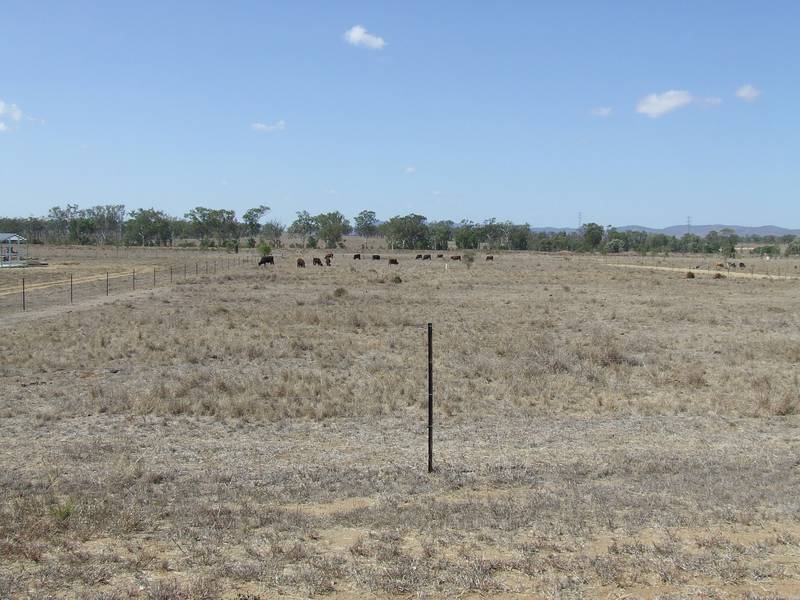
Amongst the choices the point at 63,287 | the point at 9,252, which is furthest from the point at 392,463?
the point at 9,252

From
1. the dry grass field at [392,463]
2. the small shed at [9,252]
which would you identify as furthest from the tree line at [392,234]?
the dry grass field at [392,463]

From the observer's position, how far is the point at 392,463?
10.1 metres

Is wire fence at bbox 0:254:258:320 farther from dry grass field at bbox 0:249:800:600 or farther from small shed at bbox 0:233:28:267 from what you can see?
small shed at bbox 0:233:28:267

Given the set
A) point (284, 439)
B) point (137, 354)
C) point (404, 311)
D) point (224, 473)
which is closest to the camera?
point (224, 473)

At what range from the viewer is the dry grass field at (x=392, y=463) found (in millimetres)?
5832

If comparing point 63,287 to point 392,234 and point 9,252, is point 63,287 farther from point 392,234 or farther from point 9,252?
point 392,234

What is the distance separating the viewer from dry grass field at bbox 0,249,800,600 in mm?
5832

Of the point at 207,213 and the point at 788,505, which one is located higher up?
the point at 207,213

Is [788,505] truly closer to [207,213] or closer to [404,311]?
[404,311]

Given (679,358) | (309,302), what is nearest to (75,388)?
(679,358)

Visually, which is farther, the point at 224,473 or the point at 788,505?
the point at 224,473

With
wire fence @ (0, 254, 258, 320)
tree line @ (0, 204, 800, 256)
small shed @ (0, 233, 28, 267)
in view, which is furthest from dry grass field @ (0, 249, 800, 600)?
tree line @ (0, 204, 800, 256)

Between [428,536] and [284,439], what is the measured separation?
207 inches

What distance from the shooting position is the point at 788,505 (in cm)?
760
